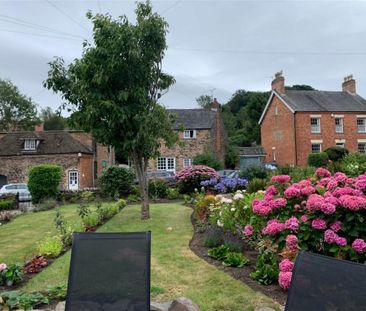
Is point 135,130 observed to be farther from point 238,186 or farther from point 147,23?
point 238,186

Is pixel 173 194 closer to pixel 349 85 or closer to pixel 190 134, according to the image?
pixel 190 134

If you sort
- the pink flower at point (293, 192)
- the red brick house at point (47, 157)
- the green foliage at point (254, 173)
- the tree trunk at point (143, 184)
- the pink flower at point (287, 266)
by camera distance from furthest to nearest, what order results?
the red brick house at point (47, 157) → the green foliage at point (254, 173) → the tree trunk at point (143, 184) → the pink flower at point (293, 192) → the pink flower at point (287, 266)

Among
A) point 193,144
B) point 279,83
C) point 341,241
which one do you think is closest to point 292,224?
point 341,241

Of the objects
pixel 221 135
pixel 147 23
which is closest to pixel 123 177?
pixel 147 23

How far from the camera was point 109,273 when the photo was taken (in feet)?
11.4

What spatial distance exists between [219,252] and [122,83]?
6.29 meters

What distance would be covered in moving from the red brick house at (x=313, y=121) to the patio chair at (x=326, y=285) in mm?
35023

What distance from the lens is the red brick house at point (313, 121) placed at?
37.2m

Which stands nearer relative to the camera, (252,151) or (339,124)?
(339,124)

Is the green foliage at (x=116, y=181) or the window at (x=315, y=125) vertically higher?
the window at (x=315, y=125)

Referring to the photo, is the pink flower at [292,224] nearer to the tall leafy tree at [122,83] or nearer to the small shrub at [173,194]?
the tall leafy tree at [122,83]

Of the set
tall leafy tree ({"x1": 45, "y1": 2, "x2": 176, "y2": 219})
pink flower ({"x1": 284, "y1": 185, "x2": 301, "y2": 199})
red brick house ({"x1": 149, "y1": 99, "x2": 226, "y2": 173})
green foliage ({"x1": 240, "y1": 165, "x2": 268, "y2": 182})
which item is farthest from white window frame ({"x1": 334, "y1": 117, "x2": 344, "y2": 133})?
pink flower ({"x1": 284, "y1": 185, "x2": 301, "y2": 199})

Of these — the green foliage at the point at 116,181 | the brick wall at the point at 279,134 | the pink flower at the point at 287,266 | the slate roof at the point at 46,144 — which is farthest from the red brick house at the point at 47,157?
the pink flower at the point at 287,266

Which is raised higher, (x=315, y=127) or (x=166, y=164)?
(x=315, y=127)
